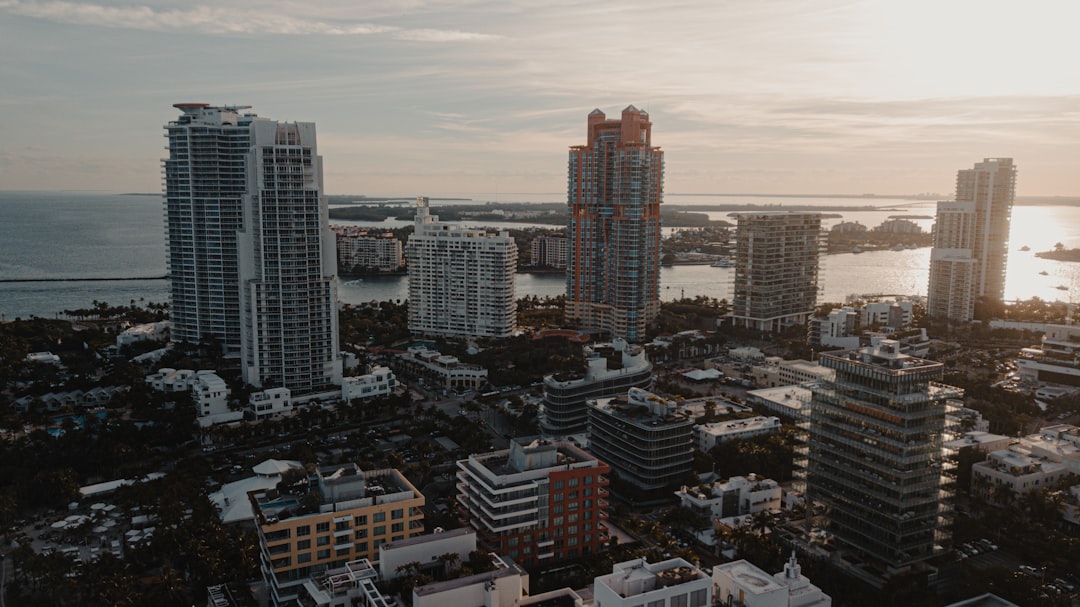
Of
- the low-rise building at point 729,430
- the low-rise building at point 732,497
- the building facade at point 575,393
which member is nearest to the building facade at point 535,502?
the low-rise building at point 732,497

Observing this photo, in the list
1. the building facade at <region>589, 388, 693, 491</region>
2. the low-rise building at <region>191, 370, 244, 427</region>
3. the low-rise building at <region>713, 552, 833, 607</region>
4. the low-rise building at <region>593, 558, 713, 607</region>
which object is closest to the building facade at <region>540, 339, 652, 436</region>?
the building facade at <region>589, 388, 693, 491</region>

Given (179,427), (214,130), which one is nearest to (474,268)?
(214,130)

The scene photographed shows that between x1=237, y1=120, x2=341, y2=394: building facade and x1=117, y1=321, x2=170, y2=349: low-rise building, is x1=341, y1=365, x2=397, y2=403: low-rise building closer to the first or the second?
x1=237, y1=120, x2=341, y2=394: building facade

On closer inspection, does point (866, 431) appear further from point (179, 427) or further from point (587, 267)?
point (587, 267)

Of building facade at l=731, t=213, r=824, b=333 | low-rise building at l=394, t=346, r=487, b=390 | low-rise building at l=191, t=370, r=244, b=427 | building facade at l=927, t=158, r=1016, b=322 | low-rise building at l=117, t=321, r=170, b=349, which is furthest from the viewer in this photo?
building facade at l=927, t=158, r=1016, b=322

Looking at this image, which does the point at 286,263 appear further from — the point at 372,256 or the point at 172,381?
the point at 372,256

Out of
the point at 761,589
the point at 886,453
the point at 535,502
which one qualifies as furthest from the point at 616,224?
the point at 761,589

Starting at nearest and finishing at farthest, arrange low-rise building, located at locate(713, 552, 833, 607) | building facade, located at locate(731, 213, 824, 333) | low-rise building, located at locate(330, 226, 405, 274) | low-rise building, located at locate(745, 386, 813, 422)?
low-rise building, located at locate(713, 552, 833, 607), low-rise building, located at locate(745, 386, 813, 422), building facade, located at locate(731, 213, 824, 333), low-rise building, located at locate(330, 226, 405, 274)
